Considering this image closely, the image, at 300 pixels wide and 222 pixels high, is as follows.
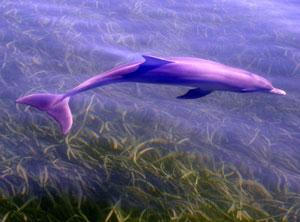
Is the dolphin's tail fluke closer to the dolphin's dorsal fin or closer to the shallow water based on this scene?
the shallow water

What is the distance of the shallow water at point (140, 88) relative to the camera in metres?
3.76

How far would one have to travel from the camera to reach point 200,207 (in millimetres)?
3141

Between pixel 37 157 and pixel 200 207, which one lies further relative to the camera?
pixel 37 157

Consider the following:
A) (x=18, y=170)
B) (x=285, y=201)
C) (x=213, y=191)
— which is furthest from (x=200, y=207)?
(x=18, y=170)

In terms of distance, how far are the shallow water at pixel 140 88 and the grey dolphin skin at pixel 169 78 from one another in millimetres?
414

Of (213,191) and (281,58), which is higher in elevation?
(281,58)

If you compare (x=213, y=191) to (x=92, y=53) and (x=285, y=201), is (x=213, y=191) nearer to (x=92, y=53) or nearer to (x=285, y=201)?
(x=285, y=201)

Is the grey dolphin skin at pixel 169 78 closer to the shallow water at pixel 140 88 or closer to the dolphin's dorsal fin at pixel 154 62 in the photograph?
the dolphin's dorsal fin at pixel 154 62

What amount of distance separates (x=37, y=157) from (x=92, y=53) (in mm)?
2641

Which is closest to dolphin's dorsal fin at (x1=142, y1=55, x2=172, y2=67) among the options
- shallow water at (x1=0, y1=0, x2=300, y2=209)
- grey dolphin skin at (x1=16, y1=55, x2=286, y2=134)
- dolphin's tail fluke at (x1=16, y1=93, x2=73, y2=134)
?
grey dolphin skin at (x1=16, y1=55, x2=286, y2=134)

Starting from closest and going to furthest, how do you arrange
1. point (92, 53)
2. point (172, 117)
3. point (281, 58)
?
1. point (172, 117)
2. point (92, 53)
3. point (281, 58)

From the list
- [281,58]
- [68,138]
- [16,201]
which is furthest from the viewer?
[281,58]

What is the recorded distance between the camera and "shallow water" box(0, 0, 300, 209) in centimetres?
376

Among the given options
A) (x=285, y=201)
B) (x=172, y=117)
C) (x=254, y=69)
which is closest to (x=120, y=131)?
(x=172, y=117)
